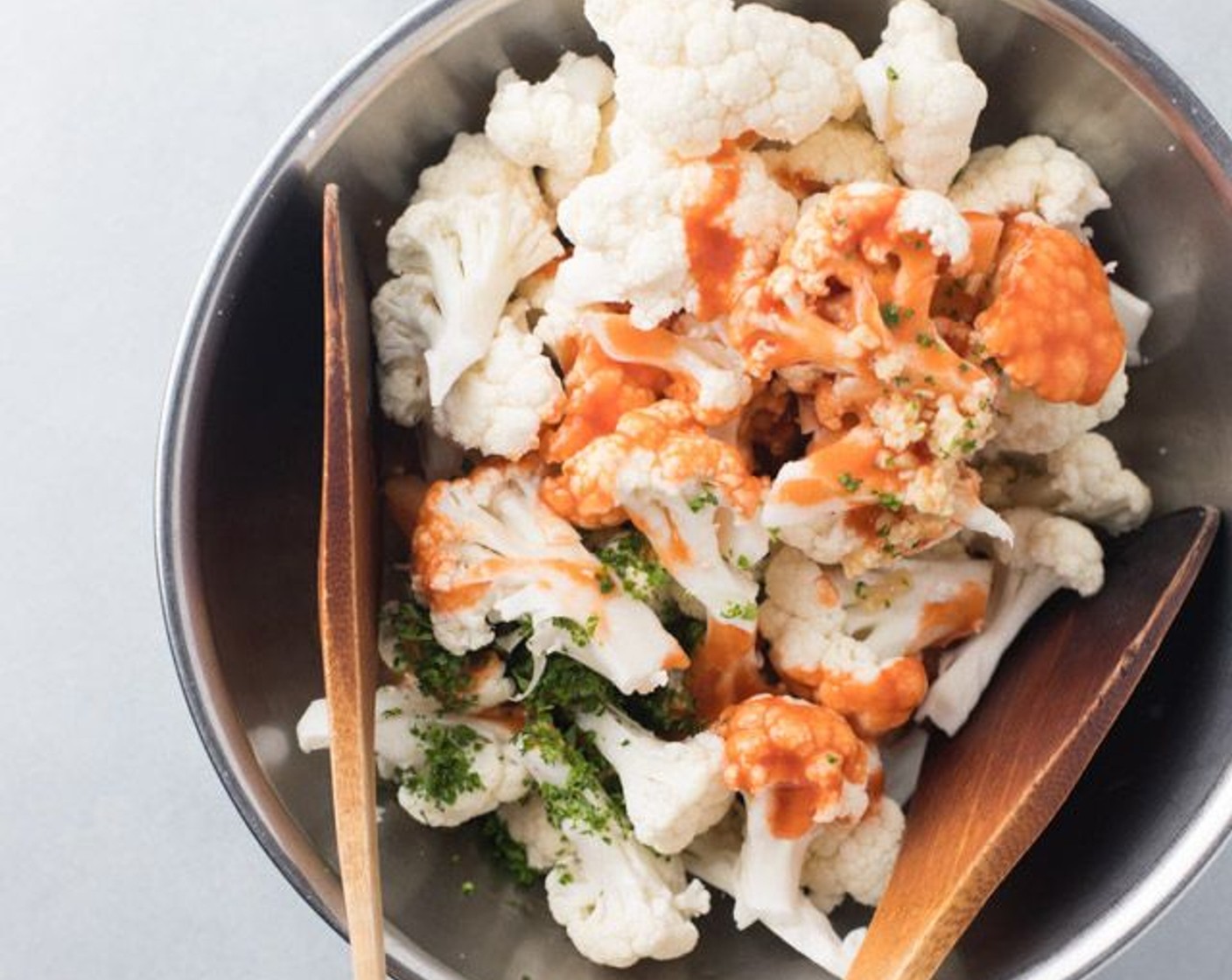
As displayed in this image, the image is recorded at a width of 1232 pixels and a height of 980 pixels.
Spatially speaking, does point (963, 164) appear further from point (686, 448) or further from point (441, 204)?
point (441, 204)

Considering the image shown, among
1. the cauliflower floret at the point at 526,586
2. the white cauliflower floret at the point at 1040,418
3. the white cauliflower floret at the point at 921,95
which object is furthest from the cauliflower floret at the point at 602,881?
the white cauliflower floret at the point at 921,95

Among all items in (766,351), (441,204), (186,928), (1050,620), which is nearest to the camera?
(766,351)

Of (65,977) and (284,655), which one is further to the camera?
(65,977)

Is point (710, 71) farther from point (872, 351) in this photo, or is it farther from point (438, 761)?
point (438, 761)

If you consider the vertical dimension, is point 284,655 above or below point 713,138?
below

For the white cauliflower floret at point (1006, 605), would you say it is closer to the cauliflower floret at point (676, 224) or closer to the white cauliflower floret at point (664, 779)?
the white cauliflower floret at point (664, 779)

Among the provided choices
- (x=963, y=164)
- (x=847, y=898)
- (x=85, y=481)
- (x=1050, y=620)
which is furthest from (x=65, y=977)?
(x=963, y=164)

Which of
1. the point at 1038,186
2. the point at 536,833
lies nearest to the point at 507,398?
the point at 536,833
